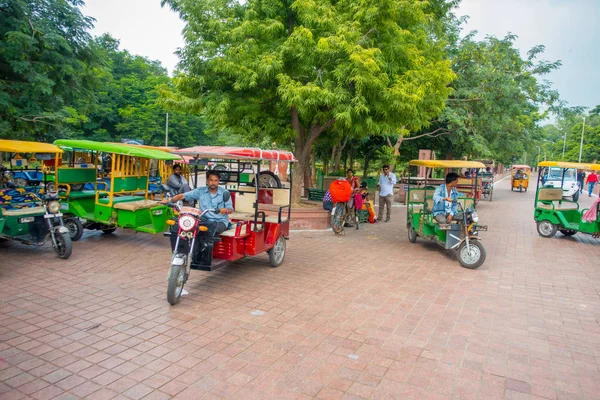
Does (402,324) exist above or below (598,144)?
below

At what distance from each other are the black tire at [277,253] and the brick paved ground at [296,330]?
173 millimetres

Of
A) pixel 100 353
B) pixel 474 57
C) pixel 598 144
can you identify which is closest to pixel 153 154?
pixel 100 353

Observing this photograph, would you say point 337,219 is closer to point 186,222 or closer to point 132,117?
point 186,222

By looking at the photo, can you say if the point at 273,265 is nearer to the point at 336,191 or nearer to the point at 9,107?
the point at 336,191

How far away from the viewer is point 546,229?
11.6 metres

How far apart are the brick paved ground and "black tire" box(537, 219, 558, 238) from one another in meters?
3.77

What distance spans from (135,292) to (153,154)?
11.6ft

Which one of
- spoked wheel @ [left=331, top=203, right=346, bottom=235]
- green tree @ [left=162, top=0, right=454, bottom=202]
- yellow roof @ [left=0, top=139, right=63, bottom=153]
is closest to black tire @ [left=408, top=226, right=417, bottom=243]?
spoked wheel @ [left=331, top=203, right=346, bottom=235]

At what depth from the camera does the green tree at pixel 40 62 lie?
1136 centimetres

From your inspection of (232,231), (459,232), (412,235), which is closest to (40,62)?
(232,231)

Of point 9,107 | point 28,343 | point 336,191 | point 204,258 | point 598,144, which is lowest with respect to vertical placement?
point 28,343

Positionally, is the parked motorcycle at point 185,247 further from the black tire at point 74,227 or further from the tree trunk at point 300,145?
the tree trunk at point 300,145

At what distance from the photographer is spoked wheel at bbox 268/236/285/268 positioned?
7.26m

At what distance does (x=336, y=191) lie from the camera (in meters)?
10.7
